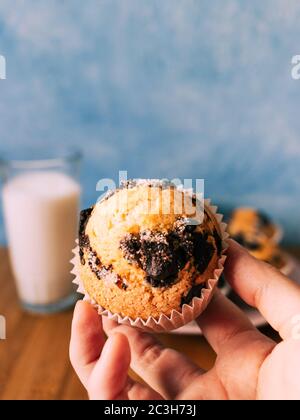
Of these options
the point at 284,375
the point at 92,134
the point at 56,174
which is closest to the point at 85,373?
the point at 284,375

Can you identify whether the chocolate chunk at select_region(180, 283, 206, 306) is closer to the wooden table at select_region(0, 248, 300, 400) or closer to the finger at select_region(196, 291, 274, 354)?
the finger at select_region(196, 291, 274, 354)

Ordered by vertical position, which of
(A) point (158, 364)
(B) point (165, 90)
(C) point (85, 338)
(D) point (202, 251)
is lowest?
(A) point (158, 364)

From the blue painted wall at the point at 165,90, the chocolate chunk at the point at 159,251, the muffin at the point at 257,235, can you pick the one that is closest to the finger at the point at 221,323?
the chocolate chunk at the point at 159,251

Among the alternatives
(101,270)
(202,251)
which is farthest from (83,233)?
(202,251)

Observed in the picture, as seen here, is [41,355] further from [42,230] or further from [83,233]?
[83,233]

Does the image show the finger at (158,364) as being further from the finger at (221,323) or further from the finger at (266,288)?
the finger at (266,288)

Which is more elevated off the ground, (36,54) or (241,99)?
(36,54)
